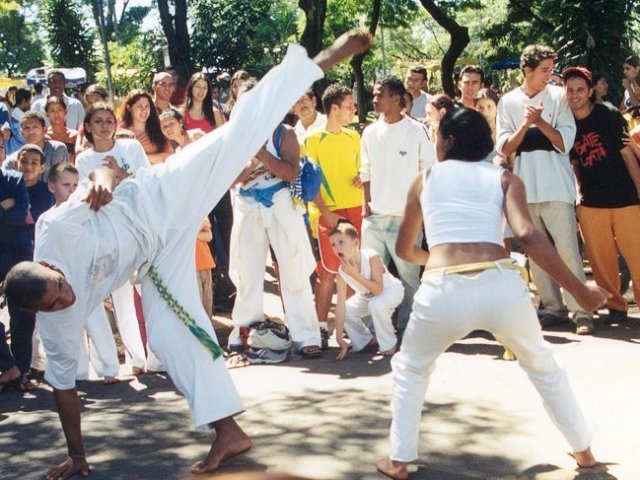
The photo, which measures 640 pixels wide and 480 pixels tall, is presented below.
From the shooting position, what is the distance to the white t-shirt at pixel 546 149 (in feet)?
27.0

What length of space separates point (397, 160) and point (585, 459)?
12.6 feet

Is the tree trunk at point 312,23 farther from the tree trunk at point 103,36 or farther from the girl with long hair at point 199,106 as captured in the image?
Answer: the tree trunk at point 103,36

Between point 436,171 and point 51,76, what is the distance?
8511 millimetres

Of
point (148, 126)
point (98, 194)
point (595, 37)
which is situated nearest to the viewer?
point (98, 194)

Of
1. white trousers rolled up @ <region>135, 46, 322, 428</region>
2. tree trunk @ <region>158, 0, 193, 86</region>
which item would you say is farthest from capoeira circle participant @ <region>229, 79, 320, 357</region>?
tree trunk @ <region>158, 0, 193, 86</region>

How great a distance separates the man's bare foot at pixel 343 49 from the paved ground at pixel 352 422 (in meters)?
2.08

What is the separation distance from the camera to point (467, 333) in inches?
187

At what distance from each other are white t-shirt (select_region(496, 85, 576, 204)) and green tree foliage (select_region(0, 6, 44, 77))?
234 ft

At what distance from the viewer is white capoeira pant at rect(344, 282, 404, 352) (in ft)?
26.1

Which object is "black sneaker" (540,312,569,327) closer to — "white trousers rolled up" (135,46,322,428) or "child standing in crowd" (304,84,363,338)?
"child standing in crowd" (304,84,363,338)

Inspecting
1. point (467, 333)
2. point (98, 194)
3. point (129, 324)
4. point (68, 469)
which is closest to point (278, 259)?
point (129, 324)

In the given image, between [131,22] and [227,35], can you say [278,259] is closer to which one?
[227,35]

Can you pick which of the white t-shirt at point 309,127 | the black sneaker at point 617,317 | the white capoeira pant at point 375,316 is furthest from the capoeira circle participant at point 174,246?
the black sneaker at point 617,317

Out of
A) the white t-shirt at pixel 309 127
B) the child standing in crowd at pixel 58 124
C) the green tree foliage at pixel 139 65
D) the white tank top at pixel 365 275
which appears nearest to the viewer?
the white tank top at pixel 365 275
